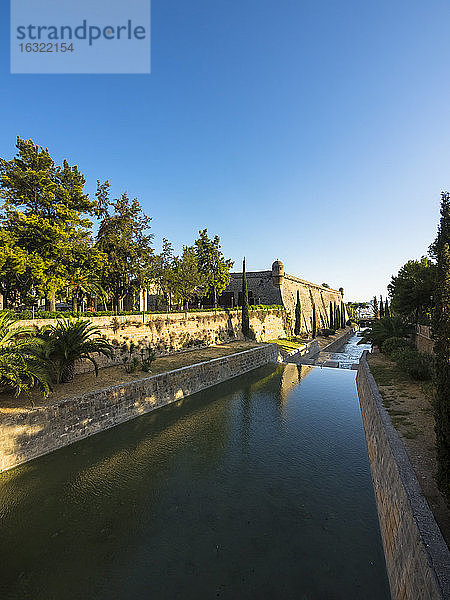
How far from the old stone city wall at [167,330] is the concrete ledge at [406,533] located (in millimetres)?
10549

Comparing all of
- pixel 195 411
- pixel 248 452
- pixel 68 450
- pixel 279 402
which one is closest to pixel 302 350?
pixel 279 402

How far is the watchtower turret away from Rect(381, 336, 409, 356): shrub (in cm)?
2038

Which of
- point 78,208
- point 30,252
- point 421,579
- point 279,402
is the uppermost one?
point 78,208

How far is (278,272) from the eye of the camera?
38.9 metres

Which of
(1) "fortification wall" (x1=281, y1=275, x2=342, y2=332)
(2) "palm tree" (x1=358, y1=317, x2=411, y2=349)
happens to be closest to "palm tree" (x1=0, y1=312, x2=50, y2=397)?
(2) "palm tree" (x1=358, y1=317, x2=411, y2=349)

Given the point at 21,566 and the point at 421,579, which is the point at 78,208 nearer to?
the point at 21,566

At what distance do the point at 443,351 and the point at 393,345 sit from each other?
14.9 metres

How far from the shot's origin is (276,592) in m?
4.10

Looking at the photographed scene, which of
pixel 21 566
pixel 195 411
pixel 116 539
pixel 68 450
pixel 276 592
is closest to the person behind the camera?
pixel 276 592

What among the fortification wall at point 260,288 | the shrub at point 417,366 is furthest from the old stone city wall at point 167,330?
the shrub at point 417,366

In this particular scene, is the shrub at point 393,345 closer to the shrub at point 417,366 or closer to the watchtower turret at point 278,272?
the shrub at point 417,366

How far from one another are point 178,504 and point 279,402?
8.31 meters

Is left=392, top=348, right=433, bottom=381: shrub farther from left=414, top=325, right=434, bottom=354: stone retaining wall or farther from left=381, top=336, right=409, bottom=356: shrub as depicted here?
left=381, top=336, right=409, bottom=356: shrub

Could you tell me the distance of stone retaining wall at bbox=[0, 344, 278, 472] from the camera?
753 centimetres
